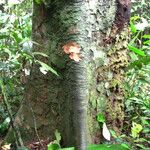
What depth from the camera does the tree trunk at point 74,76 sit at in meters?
1.87

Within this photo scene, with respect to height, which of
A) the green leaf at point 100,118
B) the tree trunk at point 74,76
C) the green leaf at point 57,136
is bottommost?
the green leaf at point 57,136

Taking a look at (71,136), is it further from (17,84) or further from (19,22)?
(19,22)

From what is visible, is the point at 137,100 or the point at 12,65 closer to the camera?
the point at 12,65

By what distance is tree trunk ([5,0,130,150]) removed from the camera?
6.13 ft

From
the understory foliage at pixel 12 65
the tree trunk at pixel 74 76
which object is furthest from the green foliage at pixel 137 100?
the understory foliage at pixel 12 65

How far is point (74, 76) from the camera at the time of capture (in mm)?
1859

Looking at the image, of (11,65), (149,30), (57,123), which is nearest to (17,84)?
(11,65)

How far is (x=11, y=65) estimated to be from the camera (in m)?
2.30

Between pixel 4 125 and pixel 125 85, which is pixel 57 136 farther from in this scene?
pixel 125 85

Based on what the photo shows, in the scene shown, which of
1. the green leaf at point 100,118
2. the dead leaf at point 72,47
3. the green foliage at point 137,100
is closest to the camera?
the dead leaf at point 72,47

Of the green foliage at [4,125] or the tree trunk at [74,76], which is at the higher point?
the tree trunk at [74,76]

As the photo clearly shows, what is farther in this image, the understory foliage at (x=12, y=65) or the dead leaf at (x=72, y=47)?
the understory foliage at (x=12, y=65)

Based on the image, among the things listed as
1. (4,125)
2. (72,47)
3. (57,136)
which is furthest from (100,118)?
(4,125)

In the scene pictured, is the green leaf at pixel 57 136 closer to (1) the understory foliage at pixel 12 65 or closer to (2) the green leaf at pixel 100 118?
(2) the green leaf at pixel 100 118
